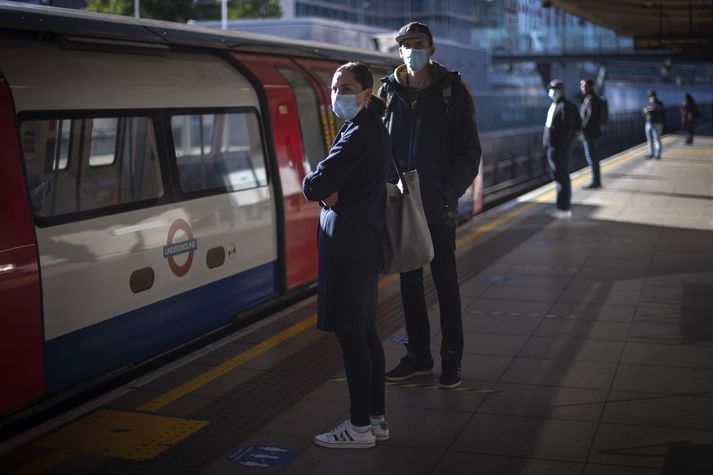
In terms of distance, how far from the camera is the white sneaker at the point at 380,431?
183 inches

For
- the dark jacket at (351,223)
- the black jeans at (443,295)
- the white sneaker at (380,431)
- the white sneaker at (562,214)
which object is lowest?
the white sneaker at (380,431)

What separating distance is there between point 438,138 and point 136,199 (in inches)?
81.8

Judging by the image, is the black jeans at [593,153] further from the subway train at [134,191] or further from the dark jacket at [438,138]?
the dark jacket at [438,138]

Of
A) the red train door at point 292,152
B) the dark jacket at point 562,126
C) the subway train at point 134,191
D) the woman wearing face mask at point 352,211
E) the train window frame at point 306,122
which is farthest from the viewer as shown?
the dark jacket at point 562,126

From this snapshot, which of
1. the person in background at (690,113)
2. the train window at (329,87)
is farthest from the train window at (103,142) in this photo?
the person in background at (690,113)

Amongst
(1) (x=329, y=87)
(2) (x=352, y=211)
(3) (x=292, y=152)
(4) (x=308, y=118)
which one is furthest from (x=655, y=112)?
(2) (x=352, y=211)

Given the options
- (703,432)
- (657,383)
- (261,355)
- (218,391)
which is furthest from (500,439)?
(261,355)

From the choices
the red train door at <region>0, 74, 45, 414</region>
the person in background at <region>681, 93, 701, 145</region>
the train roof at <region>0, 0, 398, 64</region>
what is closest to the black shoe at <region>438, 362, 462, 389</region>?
the red train door at <region>0, 74, 45, 414</region>

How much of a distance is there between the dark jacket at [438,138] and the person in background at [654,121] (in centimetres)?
1853

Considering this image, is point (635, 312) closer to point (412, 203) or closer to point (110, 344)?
point (412, 203)

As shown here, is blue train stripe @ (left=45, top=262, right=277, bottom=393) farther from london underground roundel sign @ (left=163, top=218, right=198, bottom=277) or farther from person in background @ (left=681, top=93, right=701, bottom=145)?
person in background @ (left=681, top=93, right=701, bottom=145)

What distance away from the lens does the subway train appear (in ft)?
16.8

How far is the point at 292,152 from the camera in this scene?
27.9ft

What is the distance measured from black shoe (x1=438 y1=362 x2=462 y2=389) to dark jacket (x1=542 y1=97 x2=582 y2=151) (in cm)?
793
